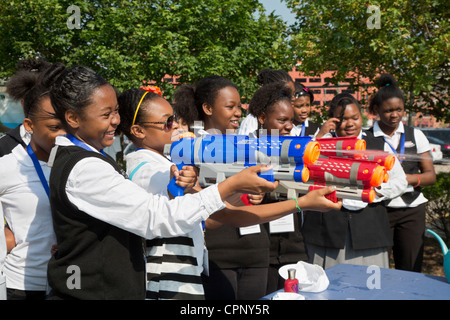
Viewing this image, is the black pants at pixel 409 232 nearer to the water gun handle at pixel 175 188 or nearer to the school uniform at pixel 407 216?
the school uniform at pixel 407 216

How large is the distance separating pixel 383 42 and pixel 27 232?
5087mm

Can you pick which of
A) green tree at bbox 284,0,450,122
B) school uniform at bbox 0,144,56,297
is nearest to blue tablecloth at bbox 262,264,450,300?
school uniform at bbox 0,144,56,297

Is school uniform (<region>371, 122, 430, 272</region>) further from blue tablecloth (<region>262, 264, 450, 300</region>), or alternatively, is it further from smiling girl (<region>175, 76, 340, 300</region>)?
smiling girl (<region>175, 76, 340, 300</region>)

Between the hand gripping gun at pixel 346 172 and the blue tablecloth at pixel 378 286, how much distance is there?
71 cm

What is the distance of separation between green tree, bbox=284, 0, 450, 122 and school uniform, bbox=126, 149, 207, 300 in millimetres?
4162

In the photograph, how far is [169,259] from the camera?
2.22 m

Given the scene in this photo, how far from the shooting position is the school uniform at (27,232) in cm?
235

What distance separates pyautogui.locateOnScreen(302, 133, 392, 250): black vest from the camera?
359cm

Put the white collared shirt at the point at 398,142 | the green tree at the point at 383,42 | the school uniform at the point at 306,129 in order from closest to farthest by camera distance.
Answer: the white collared shirt at the point at 398,142
the school uniform at the point at 306,129
the green tree at the point at 383,42

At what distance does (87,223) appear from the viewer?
6.27ft

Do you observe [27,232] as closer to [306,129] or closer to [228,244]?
[228,244]

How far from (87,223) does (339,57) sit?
5.35 meters

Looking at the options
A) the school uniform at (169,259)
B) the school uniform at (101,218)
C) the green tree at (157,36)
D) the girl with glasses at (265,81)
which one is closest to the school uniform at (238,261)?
the school uniform at (169,259)
